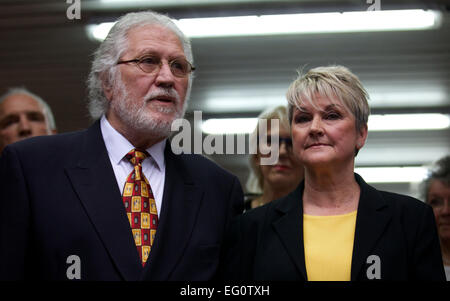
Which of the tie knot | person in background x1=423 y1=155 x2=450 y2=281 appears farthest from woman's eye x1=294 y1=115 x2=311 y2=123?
person in background x1=423 y1=155 x2=450 y2=281

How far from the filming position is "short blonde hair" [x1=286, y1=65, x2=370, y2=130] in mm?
1972

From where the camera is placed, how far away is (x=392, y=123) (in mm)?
7320

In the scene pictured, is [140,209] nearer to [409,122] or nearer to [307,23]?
[307,23]

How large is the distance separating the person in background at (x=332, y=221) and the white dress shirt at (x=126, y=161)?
1.03 ft

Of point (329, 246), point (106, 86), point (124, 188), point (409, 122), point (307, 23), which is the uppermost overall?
point (409, 122)

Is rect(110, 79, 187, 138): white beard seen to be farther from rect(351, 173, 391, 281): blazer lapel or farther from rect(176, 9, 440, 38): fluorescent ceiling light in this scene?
rect(176, 9, 440, 38): fluorescent ceiling light

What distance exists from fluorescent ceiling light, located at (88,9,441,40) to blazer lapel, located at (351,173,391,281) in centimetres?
244

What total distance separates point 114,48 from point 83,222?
0.71 m

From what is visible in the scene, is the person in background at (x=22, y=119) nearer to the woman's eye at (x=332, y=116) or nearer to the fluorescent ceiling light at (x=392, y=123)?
the woman's eye at (x=332, y=116)

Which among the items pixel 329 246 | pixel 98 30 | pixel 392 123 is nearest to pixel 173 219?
pixel 329 246

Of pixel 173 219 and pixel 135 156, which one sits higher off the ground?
pixel 135 156

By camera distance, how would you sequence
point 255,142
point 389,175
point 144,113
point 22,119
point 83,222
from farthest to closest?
point 389,175, point 22,119, point 255,142, point 144,113, point 83,222
